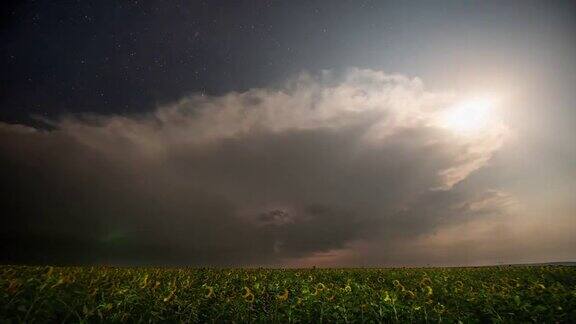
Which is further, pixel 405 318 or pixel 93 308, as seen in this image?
pixel 405 318

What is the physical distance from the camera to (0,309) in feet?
27.0

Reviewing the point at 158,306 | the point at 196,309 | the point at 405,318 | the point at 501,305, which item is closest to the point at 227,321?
the point at 196,309

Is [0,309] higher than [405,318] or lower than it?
higher

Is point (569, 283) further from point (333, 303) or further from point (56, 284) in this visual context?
point (56, 284)

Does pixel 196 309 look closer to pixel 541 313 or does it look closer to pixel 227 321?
pixel 227 321

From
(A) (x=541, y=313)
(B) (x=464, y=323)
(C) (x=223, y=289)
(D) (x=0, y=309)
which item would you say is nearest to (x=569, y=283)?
(A) (x=541, y=313)

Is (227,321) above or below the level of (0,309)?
below

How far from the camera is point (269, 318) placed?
10953mm

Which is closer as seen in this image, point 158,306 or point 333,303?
point 158,306

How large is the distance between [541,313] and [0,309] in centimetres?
1678

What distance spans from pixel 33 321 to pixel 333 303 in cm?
832

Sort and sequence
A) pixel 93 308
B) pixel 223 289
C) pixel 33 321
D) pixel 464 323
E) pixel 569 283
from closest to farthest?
pixel 33 321 → pixel 93 308 → pixel 464 323 → pixel 223 289 → pixel 569 283

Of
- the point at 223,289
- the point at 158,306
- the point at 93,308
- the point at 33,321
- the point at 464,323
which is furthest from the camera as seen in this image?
the point at 223,289

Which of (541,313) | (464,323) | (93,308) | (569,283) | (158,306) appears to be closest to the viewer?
(93,308)
